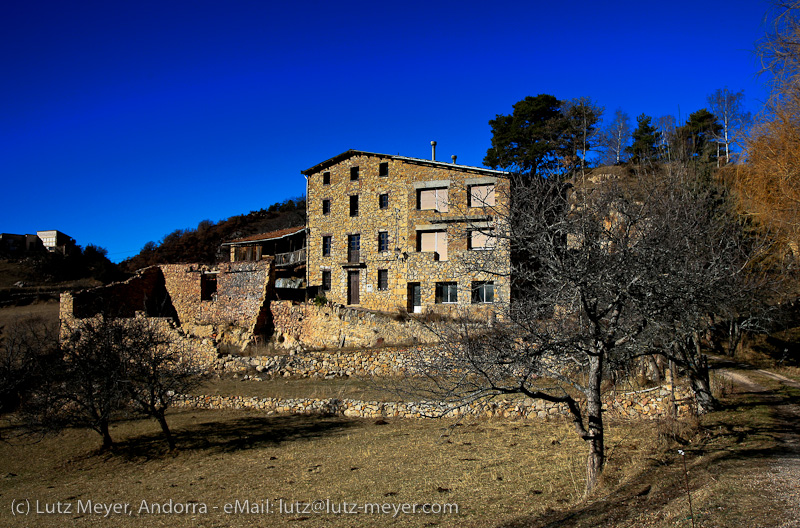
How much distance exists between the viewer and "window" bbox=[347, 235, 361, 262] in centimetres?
3366

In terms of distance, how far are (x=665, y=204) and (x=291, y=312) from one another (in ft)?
78.1

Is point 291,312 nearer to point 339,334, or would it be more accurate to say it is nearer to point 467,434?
point 339,334

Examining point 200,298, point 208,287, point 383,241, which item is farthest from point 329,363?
point 208,287

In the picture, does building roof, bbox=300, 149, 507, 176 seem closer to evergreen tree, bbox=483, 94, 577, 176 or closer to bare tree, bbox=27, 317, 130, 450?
evergreen tree, bbox=483, 94, 577, 176

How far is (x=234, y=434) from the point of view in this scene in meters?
17.5

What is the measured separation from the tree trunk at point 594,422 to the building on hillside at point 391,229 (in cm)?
1941

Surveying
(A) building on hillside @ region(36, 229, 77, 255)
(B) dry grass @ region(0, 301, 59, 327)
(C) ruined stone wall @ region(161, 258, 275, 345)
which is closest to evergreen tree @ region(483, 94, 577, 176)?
(C) ruined stone wall @ region(161, 258, 275, 345)

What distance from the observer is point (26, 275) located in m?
49.8

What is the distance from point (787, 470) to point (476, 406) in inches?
331

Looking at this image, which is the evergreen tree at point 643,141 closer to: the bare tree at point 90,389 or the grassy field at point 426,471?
the grassy field at point 426,471

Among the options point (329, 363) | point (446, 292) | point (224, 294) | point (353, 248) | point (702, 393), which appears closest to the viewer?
point (702, 393)

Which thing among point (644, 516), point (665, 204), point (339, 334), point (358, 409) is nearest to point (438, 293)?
point (339, 334)

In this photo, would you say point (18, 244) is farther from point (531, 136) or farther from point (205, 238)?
point (531, 136)

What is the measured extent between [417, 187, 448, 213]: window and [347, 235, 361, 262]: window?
16.7ft
